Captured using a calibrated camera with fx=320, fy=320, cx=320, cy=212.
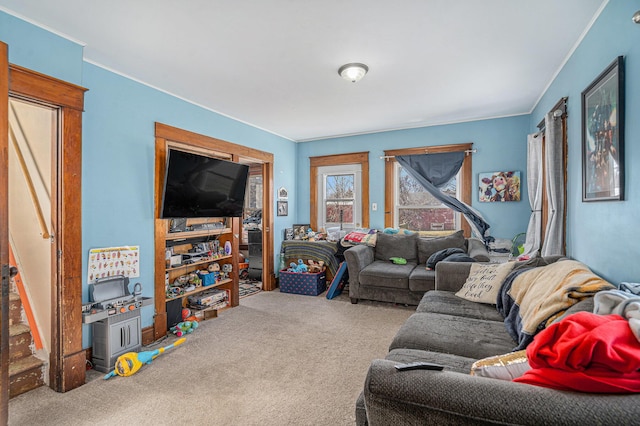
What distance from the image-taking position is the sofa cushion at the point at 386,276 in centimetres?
390

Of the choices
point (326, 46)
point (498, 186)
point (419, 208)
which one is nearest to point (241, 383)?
point (326, 46)

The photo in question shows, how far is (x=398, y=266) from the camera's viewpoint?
4223 millimetres

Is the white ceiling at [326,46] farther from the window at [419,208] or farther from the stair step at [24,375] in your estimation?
the stair step at [24,375]

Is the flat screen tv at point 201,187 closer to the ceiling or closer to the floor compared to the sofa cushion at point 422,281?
closer to the ceiling

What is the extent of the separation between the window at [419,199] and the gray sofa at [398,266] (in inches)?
16.2

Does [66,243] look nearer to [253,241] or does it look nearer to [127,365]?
[127,365]

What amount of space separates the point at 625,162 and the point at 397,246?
Answer: 9.90 feet

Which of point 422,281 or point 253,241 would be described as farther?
point 253,241

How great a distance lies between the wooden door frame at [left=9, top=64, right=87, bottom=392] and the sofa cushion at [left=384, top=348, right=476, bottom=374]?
2239 millimetres

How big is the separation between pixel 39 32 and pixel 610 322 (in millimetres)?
3384

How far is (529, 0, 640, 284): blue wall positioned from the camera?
1.58 m

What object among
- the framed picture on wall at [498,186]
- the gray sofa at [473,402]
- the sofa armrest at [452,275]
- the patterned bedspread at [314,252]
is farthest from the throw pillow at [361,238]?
the gray sofa at [473,402]

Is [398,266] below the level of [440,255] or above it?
below

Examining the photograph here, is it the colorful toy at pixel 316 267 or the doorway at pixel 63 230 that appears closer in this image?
the doorway at pixel 63 230
